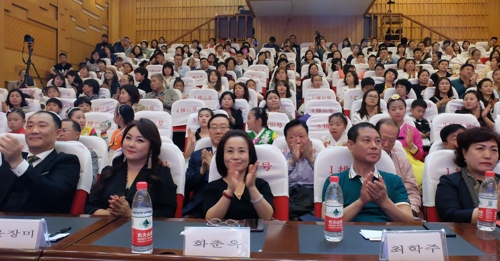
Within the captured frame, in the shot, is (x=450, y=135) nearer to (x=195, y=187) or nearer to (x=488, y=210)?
(x=488, y=210)

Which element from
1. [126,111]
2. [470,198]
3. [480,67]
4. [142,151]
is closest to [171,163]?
[142,151]

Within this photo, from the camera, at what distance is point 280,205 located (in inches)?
81.6

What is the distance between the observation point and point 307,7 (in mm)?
9930

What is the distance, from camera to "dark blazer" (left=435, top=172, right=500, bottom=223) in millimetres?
1828

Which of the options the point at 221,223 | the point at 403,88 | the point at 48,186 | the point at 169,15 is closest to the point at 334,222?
the point at 221,223

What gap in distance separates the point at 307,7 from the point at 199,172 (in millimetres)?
8396

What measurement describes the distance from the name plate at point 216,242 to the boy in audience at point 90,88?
190 inches

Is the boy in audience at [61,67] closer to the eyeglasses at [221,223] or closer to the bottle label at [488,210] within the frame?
the eyeglasses at [221,223]

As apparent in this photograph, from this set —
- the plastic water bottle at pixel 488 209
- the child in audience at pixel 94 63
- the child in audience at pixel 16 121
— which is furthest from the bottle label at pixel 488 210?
the child in audience at pixel 94 63

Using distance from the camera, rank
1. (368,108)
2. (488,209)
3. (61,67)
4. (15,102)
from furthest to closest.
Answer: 1. (61,67)
2. (15,102)
3. (368,108)
4. (488,209)

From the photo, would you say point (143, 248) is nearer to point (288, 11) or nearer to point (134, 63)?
point (134, 63)

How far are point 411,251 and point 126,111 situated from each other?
2510 mm

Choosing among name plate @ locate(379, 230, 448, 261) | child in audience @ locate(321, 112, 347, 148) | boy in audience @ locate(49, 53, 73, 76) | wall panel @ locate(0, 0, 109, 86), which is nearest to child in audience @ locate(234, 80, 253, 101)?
child in audience @ locate(321, 112, 347, 148)

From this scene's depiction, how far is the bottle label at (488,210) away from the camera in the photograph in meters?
1.45
